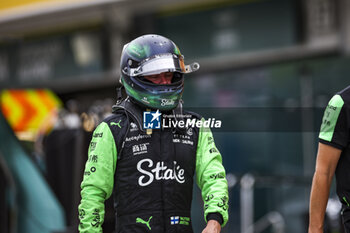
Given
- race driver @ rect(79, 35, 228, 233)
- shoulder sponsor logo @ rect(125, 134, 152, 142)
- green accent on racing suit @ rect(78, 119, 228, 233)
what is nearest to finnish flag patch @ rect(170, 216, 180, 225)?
race driver @ rect(79, 35, 228, 233)

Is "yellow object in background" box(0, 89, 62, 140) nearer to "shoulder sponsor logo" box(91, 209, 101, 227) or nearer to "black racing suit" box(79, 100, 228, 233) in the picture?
"black racing suit" box(79, 100, 228, 233)

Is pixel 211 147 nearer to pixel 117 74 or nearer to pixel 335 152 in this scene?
pixel 335 152

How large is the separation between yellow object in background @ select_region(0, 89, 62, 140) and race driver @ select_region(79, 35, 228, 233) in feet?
34.9

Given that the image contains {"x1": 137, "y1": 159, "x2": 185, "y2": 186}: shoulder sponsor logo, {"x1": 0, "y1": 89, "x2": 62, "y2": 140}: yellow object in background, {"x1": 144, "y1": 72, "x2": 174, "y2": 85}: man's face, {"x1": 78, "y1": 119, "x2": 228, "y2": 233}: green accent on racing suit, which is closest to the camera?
{"x1": 78, "y1": 119, "x2": 228, "y2": 233}: green accent on racing suit

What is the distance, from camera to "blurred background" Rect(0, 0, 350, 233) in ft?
22.4

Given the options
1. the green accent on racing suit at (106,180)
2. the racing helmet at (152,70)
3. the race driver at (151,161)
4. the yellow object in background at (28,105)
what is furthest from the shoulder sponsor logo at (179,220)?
the yellow object in background at (28,105)

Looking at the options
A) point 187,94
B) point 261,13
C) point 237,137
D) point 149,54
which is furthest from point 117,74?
point 149,54

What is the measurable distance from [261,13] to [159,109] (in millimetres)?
7434

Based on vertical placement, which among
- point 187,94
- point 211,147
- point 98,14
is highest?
point 98,14

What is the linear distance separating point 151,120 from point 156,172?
295 millimetres

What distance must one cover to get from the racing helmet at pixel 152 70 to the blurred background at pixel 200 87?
1.76ft

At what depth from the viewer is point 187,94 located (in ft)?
36.4

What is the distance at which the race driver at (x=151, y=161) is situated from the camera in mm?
Result: 3666

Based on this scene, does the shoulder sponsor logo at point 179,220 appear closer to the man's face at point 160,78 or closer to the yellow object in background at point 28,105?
the man's face at point 160,78
